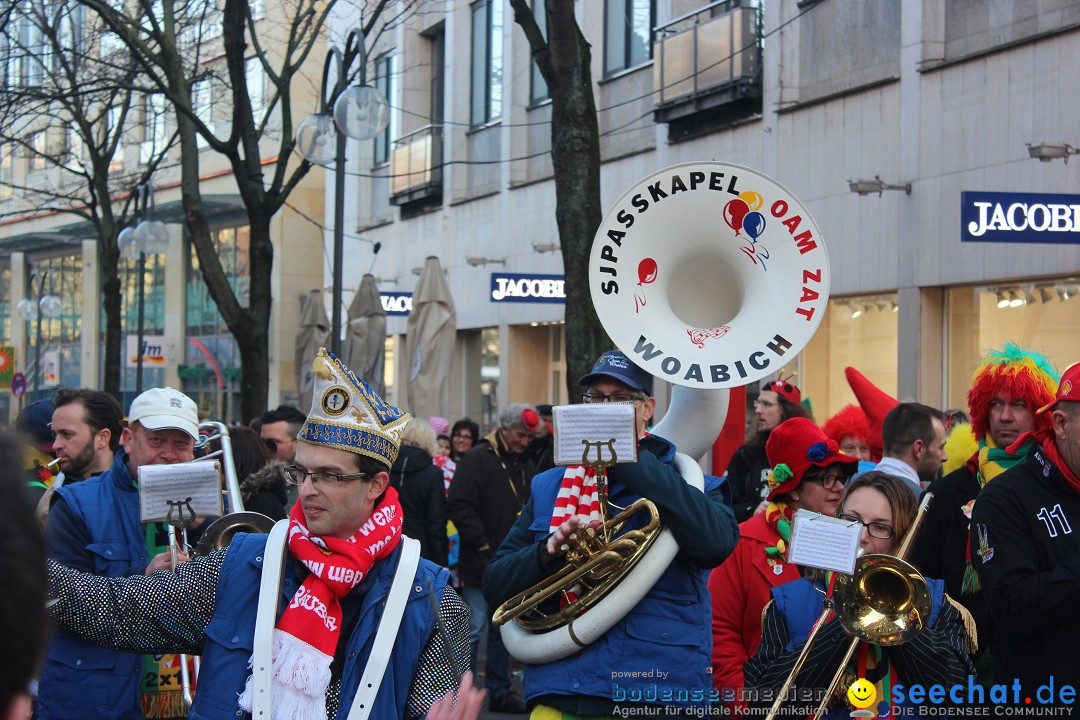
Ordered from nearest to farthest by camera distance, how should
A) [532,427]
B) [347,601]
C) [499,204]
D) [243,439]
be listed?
[347,601] → [243,439] → [532,427] → [499,204]

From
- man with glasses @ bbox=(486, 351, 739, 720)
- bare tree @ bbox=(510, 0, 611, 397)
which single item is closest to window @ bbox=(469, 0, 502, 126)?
bare tree @ bbox=(510, 0, 611, 397)

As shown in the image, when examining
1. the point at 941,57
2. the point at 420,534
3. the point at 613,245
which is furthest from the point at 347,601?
the point at 941,57

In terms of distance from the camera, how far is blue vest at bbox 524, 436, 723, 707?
421cm

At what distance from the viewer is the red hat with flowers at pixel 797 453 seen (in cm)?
523

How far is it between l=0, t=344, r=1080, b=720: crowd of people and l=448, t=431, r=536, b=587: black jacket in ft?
11.3

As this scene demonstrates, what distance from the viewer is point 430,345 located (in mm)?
16125

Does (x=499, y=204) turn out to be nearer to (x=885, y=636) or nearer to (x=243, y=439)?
(x=243, y=439)

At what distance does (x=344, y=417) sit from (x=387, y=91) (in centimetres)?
2551

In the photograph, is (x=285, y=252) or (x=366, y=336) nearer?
(x=366, y=336)

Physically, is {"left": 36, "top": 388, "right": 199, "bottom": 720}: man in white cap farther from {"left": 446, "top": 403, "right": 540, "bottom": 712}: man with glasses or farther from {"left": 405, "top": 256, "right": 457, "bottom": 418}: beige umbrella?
{"left": 405, "top": 256, "right": 457, "bottom": 418}: beige umbrella

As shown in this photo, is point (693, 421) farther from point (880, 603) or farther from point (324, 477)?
point (324, 477)

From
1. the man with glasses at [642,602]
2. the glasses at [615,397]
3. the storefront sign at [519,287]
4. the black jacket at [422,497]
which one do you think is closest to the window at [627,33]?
the storefront sign at [519,287]

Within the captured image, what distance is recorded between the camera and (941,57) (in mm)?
13789

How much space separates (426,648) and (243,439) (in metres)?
4.08
